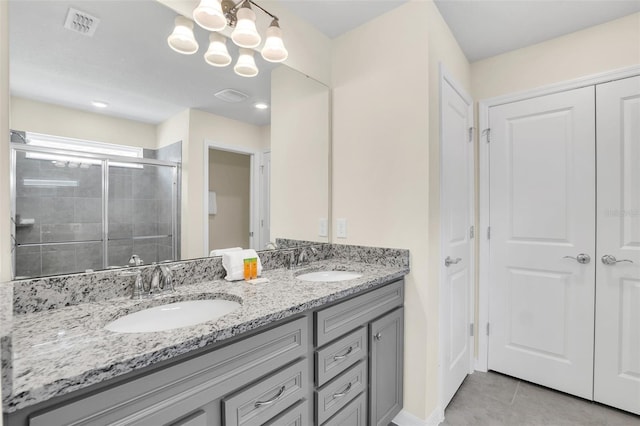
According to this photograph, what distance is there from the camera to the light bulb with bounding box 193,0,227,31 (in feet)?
4.10

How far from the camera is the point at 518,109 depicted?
7.20 feet

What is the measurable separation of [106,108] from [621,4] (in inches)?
108

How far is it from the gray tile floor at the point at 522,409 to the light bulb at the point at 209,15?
7.81ft

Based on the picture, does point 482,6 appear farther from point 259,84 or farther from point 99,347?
point 99,347

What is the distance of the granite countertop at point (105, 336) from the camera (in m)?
0.58

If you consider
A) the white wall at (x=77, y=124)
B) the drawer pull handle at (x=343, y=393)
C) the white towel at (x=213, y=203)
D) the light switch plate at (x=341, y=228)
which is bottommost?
the drawer pull handle at (x=343, y=393)

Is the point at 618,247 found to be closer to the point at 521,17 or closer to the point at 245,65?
the point at 521,17

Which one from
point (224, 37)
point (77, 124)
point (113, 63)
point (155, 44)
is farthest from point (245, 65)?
point (77, 124)

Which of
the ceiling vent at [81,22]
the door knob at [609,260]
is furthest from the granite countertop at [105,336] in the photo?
the door knob at [609,260]

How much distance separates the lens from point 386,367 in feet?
5.10

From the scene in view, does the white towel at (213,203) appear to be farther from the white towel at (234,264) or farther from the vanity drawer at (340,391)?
the vanity drawer at (340,391)

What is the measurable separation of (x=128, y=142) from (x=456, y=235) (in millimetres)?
1909

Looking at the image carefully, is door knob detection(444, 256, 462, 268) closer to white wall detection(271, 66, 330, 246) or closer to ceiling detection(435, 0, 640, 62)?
white wall detection(271, 66, 330, 246)

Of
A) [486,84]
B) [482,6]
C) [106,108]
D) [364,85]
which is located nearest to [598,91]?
[486,84]
